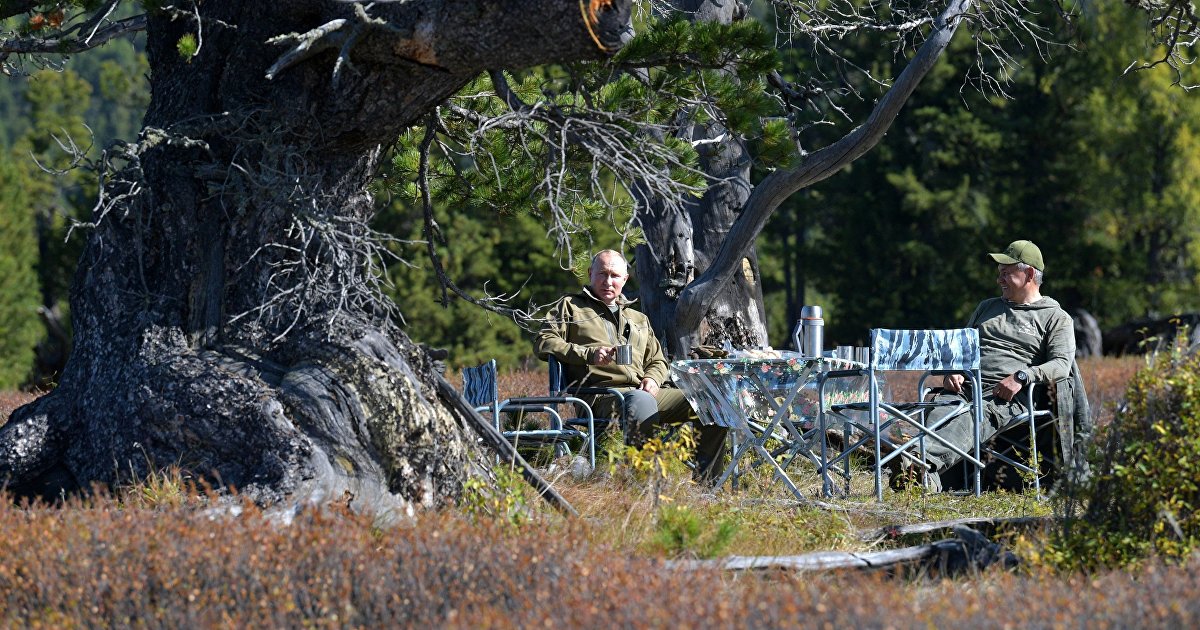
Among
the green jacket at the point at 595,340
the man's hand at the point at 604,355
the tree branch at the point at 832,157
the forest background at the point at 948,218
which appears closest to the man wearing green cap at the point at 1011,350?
the tree branch at the point at 832,157

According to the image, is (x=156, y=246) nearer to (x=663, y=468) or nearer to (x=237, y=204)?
(x=237, y=204)

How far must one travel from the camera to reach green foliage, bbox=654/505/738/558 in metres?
5.02

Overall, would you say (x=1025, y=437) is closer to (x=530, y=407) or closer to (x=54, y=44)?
(x=530, y=407)

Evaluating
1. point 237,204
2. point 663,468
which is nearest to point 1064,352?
point 663,468

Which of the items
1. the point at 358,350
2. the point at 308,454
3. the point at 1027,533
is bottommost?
the point at 1027,533

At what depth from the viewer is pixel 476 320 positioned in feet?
81.6

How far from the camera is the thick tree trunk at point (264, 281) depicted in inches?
211

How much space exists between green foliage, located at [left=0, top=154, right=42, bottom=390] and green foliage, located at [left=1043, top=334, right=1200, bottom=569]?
2315cm

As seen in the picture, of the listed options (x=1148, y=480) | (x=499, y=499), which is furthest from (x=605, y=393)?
(x=1148, y=480)

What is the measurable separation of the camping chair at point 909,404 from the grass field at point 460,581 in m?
1.81

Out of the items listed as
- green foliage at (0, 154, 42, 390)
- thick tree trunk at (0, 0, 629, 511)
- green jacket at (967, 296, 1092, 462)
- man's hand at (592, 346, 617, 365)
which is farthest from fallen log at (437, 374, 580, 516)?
green foliage at (0, 154, 42, 390)

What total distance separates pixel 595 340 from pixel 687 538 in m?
2.64

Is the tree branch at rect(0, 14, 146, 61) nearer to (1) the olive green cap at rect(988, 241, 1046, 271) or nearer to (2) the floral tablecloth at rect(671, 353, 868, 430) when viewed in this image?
(2) the floral tablecloth at rect(671, 353, 868, 430)

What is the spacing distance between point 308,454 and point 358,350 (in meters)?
0.55
